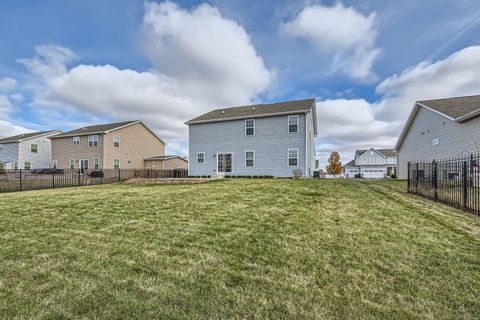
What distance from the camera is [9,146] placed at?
3061cm

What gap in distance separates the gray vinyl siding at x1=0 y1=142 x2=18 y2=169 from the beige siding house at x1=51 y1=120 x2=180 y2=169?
16.5ft

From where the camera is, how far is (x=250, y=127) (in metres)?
19.3

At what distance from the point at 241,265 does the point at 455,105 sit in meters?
19.3

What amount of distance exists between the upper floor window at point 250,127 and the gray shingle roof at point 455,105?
41.5 feet

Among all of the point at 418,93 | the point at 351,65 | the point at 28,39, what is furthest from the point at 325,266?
the point at 418,93

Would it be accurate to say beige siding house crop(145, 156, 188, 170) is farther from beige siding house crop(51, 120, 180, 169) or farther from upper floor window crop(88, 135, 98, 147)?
upper floor window crop(88, 135, 98, 147)

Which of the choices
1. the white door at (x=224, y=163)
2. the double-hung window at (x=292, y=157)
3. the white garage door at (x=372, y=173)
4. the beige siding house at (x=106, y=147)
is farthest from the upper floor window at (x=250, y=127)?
the white garage door at (x=372, y=173)

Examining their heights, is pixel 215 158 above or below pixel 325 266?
above

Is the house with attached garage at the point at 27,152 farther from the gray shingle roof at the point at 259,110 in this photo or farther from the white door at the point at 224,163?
the white door at the point at 224,163

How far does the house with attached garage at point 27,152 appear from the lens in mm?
29722

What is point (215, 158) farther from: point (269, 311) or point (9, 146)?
point (9, 146)

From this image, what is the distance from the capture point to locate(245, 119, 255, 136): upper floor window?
756 inches

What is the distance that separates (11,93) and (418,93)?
36729 millimetres

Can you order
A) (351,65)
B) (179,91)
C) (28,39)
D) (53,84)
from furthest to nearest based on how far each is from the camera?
(179,91) < (53,84) < (351,65) < (28,39)
